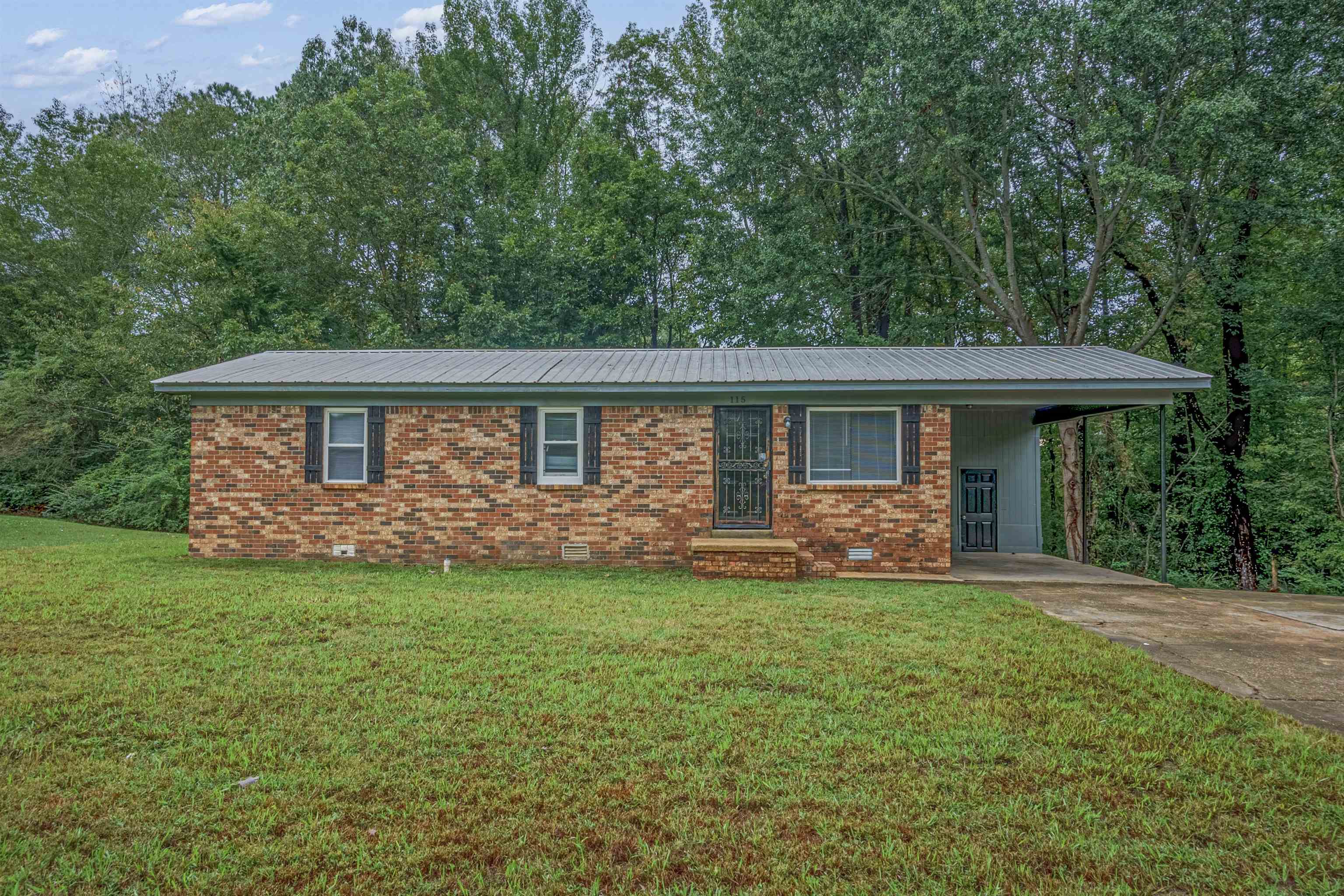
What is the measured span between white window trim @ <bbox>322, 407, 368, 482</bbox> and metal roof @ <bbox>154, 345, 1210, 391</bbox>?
479 millimetres

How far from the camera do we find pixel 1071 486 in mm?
14883

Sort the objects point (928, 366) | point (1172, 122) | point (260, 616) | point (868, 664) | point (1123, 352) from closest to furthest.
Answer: point (868, 664) < point (260, 616) < point (928, 366) < point (1123, 352) < point (1172, 122)

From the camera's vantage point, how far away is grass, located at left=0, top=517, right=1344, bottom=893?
2.47 metres

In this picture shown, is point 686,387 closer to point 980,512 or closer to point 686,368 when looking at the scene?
point 686,368

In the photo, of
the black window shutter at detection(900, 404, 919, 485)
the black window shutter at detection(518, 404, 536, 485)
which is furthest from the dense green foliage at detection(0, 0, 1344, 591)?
the black window shutter at detection(518, 404, 536, 485)

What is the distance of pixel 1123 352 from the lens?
1054 cm

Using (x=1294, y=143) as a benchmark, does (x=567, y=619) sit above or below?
below

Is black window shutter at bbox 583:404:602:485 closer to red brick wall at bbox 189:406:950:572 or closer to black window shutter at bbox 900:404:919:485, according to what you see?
red brick wall at bbox 189:406:950:572

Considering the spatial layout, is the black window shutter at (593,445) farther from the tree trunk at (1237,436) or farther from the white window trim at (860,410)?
the tree trunk at (1237,436)

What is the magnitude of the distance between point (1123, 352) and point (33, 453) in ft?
80.8

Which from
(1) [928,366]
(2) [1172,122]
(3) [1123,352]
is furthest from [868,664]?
(2) [1172,122]

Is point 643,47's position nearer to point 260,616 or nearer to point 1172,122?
point 1172,122

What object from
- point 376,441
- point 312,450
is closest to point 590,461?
point 376,441

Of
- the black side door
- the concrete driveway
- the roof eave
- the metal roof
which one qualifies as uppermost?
the metal roof
